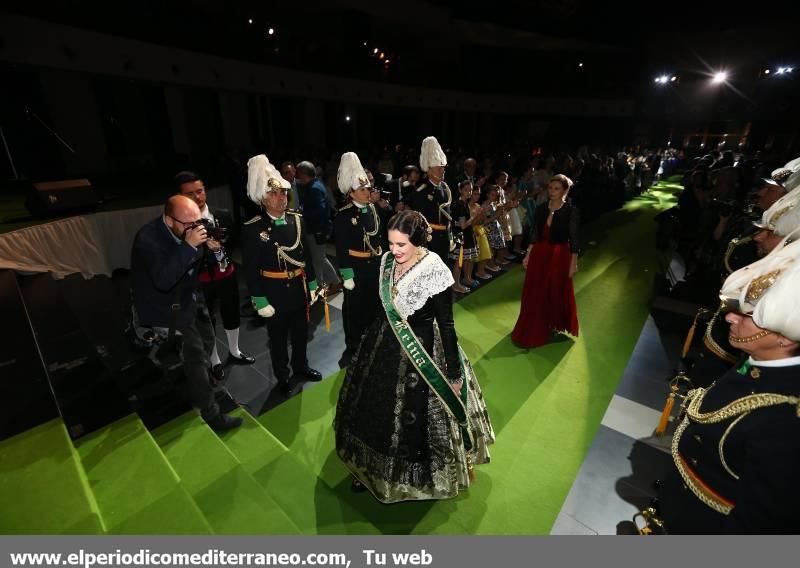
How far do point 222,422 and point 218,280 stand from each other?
4.53 feet

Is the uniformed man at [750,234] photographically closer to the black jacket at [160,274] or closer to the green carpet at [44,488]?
the black jacket at [160,274]

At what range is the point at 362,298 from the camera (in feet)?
13.0

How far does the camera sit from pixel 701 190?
6879 mm

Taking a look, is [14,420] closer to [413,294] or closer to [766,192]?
[413,294]

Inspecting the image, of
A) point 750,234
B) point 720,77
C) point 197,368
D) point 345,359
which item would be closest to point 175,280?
point 197,368

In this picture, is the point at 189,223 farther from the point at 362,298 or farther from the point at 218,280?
the point at 362,298

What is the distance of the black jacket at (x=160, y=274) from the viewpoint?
2.60 meters

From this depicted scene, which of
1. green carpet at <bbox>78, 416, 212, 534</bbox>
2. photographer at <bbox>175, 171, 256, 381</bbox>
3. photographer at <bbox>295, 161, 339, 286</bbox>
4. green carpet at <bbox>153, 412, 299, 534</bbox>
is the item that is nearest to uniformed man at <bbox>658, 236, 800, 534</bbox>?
green carpet at <bbox>153, 412, 299, 534</bbox>

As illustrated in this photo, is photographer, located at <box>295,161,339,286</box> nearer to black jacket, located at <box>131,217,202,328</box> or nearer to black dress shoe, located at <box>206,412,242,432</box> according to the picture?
black jacket, located at <box>131,217,202,328</box>

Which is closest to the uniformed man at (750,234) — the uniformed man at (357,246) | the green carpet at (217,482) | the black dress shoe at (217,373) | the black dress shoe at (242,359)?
the uniformed man at (357,246)

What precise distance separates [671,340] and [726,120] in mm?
25311

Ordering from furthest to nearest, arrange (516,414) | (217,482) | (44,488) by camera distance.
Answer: (516,414) < (217,482) < (44,488)

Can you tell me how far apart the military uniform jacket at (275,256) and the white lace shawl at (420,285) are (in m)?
1.46

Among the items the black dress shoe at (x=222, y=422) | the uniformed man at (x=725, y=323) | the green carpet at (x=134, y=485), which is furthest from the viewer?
the black dress shoe at (x=222, y=422)
